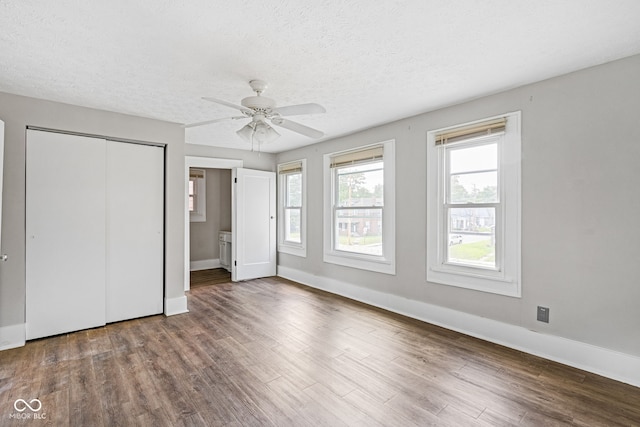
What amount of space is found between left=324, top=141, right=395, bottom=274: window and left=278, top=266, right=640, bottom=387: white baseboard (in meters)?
0.44

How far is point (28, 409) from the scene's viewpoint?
2.02m

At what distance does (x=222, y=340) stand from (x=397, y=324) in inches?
75.5

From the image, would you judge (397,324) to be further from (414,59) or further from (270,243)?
(270,243)

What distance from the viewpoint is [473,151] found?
3.25 meters

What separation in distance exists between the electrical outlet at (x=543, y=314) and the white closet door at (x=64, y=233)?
14.8 feet

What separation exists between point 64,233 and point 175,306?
1.46 meters

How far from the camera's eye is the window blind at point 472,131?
118 inches

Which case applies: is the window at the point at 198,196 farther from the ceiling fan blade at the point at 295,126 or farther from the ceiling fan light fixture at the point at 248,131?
the ceiling fan blade at the point at 295,126

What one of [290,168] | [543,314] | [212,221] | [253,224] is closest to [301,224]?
[253,224]

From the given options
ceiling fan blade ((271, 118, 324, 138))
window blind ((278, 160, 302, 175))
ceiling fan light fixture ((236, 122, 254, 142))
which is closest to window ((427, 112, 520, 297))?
ceiling fan blade ((271, 118, 324, 138))

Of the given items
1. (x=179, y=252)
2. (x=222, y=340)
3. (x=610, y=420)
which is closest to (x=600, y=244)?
(x=610, y=420)

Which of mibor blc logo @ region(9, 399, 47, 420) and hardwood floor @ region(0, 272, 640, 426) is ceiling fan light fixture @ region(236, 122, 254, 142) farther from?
Answer: mibor blc logo @ region(9, 399, 47, 420)

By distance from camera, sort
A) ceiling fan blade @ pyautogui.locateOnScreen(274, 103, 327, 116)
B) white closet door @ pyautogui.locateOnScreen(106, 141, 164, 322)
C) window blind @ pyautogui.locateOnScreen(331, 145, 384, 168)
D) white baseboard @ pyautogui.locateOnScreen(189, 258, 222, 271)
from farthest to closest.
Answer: white baseboard @ pyautogui.locateOnScreen(189, 258, 222, 271)
window blind @ pyautogui.locateOnScreen(331, 145, 384, 168)
white closet door @ pyautogui.locateOnScreen(106, 141, 164, 322)
ceiling fan blade @ pyautogui.locateOnScreen(274, 103, 327, 116)

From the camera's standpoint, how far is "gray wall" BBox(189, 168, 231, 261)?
6.75m
